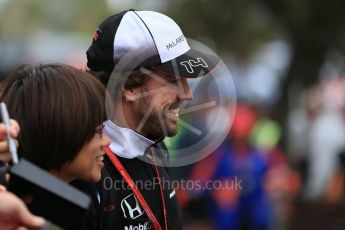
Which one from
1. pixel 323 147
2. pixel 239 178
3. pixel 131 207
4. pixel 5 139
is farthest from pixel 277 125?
pixel 5 139

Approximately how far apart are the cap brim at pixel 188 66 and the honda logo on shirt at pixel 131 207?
0.57 meters

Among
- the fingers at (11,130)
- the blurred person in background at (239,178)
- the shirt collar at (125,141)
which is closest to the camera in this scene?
the fingers at (11,130)

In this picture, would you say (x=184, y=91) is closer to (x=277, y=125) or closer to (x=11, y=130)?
(x=11, y=130)

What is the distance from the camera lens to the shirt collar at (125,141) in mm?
3172

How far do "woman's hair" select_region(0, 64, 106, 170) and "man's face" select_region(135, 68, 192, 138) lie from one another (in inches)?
30.6

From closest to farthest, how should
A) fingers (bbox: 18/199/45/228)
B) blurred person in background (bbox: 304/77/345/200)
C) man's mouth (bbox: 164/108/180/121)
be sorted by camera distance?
fingers (bbox: 18/199/45/228)
man's mouth (bbox: 164/108/180/121)
blurred person in background (bbox: 304/77/345/200)

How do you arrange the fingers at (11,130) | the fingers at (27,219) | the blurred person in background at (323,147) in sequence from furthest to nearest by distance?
1. the blurred person in background at (323,147)
2. the fingers at (11,130)
3. the fingers at (27,219)

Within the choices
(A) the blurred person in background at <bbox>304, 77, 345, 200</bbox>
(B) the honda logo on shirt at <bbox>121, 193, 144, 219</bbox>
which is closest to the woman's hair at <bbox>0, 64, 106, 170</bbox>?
(B) the honda logo on shirt at <bbox>121, 193, 144, 219</bbox>

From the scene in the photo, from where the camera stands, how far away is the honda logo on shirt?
119 inches

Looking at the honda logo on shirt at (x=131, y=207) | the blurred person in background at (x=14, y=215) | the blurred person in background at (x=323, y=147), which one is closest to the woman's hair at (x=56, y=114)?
the blurred person in background at (x=14, y=215)

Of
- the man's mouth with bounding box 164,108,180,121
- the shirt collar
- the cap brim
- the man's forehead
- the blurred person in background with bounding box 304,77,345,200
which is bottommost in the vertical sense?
the blurred person in background with bounding box 304,77,345,200

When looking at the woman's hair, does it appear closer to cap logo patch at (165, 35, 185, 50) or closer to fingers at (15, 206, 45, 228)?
fingers at (15, 206, 45, 228)

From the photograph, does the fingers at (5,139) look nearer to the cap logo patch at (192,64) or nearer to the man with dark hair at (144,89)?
the man with dark hair at (144,89)

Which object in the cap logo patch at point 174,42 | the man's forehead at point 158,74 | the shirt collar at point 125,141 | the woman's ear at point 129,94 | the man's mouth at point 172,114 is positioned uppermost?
the cap logo patch at point 174,42
